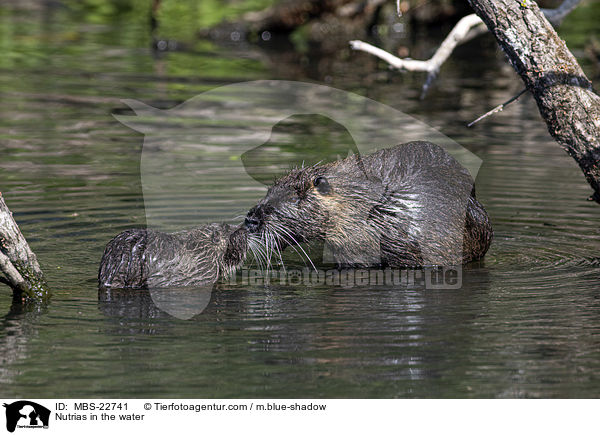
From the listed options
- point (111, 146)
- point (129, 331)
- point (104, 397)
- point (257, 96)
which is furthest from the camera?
point (257, 96)

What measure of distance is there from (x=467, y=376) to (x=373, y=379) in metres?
0.46

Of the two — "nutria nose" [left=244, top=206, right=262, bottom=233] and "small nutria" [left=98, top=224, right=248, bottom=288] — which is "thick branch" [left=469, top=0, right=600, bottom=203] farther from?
"small nutria" [left=98, top=224, right=248, bottom=288]

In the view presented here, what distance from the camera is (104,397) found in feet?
14.3

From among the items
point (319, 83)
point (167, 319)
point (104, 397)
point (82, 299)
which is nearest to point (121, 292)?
point (82, 299)

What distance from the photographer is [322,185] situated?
21.5 ft

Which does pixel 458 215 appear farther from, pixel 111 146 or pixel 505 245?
pixel 111 146

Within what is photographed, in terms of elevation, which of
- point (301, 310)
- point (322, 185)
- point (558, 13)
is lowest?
point (301, 310)

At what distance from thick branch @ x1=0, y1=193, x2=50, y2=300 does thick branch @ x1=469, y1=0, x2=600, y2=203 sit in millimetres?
3175

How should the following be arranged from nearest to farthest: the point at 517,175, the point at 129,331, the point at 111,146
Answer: the point at 129,331 → the point at 517,175 → the point at 111,146

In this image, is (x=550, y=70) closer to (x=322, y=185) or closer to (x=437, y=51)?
(x=437, y=51)

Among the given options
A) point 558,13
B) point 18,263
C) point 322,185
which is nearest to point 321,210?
point 322,185

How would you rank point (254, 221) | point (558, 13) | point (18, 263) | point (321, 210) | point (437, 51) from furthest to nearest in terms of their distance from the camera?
point (558, 13), point (437, 51), point (321, 210), point (254, 221), point (18, 263)

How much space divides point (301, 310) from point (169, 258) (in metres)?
0.99

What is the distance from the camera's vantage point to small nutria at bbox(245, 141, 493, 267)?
21.5ft
